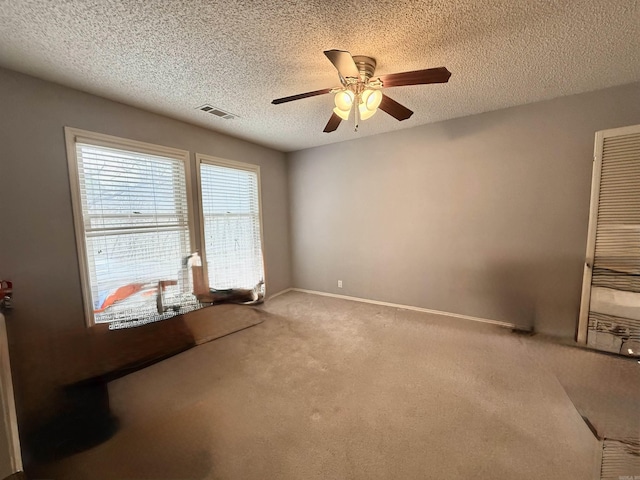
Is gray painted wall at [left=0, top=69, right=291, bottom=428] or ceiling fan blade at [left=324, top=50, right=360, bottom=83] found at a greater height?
ceiling fan blade at [left=324, top=50, right=360, bottom=83]

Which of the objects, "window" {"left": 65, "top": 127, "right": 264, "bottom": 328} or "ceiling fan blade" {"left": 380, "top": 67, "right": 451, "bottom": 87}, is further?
"window" {"left": 65, "top": 127, "right": 264, "bottom": 328}

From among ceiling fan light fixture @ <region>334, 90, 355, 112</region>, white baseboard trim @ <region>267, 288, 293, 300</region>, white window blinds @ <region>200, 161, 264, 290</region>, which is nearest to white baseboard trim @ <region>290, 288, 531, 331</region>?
white baseboard trim @ <region>267, 288, 293, 300</region>

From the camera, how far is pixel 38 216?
194 cm

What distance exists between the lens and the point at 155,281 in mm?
2664

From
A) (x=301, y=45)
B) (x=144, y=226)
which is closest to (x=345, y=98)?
(x=301, y=45)

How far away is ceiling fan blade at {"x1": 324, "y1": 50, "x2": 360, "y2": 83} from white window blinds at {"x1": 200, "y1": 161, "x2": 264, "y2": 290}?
7.58 ft

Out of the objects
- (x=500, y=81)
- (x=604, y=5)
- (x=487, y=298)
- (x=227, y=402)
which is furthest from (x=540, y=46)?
(x=227, y=402)

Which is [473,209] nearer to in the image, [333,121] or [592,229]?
[592,229]

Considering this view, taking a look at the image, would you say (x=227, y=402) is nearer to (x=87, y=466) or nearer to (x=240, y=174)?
(x=87, y=466)

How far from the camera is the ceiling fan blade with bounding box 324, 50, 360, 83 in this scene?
1336mm

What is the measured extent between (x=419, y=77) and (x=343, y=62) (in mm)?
495

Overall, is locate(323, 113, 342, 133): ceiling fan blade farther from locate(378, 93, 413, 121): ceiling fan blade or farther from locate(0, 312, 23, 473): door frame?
locate(0, 312, 23, 473): door frame

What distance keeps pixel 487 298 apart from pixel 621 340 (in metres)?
1.05

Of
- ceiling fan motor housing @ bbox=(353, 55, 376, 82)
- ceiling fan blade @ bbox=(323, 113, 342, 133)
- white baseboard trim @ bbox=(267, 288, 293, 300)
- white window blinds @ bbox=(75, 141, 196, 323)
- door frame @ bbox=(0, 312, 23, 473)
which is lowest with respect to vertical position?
white baseboard trim @ bbox=(267, 288, 293, 300)
